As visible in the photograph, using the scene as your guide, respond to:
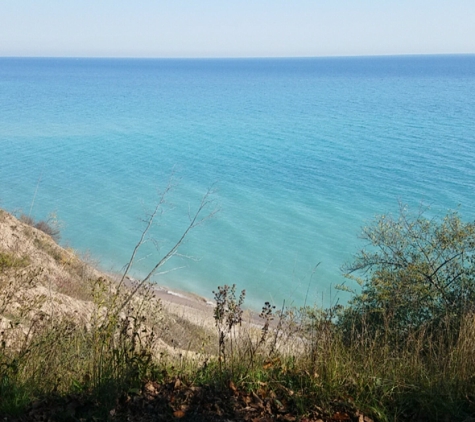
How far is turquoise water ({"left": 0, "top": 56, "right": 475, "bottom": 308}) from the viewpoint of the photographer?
2562 centimetres

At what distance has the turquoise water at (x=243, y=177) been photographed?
2562 cm

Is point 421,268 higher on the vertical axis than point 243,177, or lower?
higher

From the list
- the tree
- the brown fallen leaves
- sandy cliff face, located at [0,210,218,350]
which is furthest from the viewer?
sandy cliff face, located at [0,210,218,350]

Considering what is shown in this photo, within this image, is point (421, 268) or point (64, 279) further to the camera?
point (64, 279)

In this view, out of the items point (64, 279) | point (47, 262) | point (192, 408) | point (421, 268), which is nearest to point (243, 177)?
point (47, 262)

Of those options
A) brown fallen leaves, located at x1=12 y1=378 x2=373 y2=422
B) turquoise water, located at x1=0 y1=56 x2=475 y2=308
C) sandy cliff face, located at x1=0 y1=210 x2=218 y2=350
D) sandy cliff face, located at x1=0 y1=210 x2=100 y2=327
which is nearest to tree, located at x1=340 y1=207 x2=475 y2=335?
turquoise water, located at x1=0 y1=56 x2=475 y2=308

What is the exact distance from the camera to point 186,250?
27.6 meters

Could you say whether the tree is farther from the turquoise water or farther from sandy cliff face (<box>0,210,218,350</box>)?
sandy cliff face (<box>0,210,218,350</box>)

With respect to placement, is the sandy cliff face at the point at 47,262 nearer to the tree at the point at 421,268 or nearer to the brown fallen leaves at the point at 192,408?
the tree at the point at 421,268

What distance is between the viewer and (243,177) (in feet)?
131

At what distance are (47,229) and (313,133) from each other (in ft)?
122

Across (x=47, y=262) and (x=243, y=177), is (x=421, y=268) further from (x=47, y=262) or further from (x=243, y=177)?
(x=243, y=177)

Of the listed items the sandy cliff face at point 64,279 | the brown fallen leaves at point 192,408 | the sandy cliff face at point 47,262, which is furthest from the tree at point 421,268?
the sandy cliff face at point 47,262

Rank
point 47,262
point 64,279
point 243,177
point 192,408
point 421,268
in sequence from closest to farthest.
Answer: point 192,408
point 421,268
point 64,279
point 47,262
point 243,177
